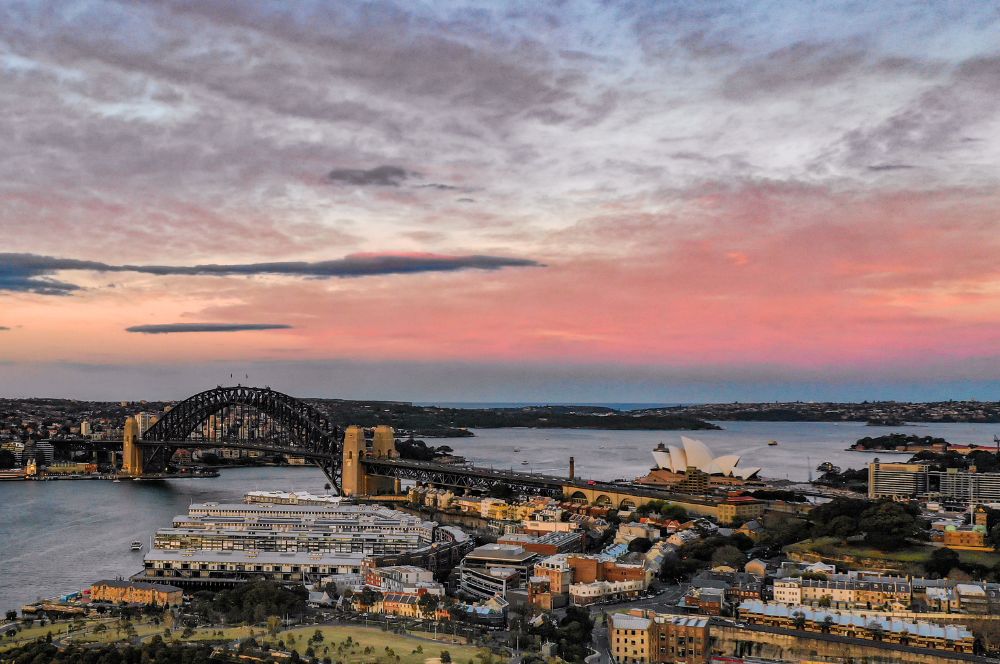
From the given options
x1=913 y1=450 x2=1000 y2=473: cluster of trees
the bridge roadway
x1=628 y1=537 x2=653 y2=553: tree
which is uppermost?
x1=913 y1=450 x2=1000 y2=473: cluster of trees

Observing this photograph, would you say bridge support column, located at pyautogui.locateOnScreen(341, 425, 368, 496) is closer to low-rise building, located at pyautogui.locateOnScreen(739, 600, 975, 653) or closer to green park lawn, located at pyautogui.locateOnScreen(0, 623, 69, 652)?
green park lawn, located at pyautogui.locateOnScreen(0, 623, 69, 652)

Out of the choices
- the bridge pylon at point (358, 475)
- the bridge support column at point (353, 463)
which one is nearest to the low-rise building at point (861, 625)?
the bridge pylon at point (358, 475)

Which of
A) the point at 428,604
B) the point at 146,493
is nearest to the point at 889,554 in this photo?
the point at 428,604

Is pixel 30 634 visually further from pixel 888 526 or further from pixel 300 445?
pixel 300 445

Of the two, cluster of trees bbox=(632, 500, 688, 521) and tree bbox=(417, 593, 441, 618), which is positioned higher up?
cluster of trees bbox=(632, 500, 688, 521)

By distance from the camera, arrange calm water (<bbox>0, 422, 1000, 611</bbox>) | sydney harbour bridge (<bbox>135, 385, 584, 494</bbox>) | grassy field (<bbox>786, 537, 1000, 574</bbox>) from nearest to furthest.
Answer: grassy field (<bbox>786, 537, 1000, 574</bbox>) → calm water (<bbox>0, 422, 1000, 611</bbox>) → sydney harbour bridge (<bbox>135, 385, 584, 494</bbox>)

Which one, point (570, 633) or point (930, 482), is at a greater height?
point (930, 482)

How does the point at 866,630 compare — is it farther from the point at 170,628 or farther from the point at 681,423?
the point at 681,423

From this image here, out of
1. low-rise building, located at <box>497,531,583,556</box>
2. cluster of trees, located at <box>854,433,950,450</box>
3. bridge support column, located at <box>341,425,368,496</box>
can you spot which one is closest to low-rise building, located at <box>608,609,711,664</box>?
low-rise building, located at <box>497,531,583,556</box>

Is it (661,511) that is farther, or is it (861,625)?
(661,511)
